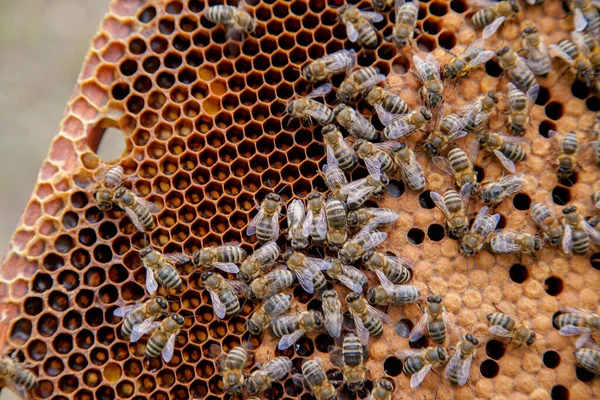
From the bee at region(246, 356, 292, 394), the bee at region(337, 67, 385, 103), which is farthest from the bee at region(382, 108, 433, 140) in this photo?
the bee at region(246, 356, 292, 394)

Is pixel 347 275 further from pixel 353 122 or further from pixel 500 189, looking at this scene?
pixel 500 189

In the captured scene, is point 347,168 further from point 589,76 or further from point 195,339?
point 589,76

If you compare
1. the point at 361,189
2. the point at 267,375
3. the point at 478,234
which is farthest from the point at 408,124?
the point at 267,375

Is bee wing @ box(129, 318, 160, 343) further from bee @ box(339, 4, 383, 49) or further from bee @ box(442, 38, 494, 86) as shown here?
bee @ box(442, 38, 494, 86)

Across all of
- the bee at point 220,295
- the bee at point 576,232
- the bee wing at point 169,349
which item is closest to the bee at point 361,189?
the bee at point 220,295

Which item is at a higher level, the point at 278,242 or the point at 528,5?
the point at 528,5

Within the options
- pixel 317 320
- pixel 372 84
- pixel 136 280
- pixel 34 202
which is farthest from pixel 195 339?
pixel 372 84
